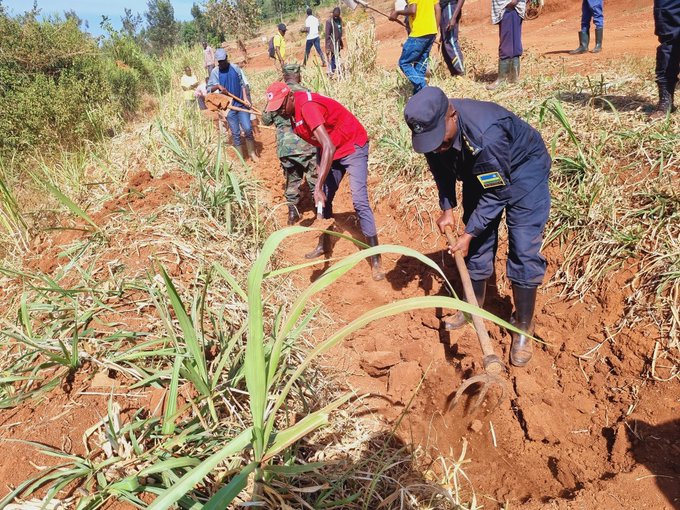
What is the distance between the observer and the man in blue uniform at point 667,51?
3.11 metres

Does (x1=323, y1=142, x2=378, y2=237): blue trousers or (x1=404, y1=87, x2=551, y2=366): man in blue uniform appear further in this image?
(x1=323, y1=142, x2=378, y2=237): blue trousers

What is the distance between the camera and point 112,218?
10.0ft

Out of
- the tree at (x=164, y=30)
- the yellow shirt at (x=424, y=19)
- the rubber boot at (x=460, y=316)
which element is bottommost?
the rubber boot at (x=460, y=316)

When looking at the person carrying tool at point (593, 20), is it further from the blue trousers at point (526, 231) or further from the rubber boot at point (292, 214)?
the blue trousers at point (526, 231)

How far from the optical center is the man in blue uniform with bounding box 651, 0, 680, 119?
10.2 feet

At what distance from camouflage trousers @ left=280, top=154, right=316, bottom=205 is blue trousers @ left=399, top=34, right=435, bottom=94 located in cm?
189

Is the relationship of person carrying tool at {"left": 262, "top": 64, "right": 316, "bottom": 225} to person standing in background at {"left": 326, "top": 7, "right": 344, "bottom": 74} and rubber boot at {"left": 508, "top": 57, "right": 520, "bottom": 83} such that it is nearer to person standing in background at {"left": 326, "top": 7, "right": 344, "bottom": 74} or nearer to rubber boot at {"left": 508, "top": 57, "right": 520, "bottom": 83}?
rubber boot at {"left": 508, "top": 57, "right": 520, "bottom": 83}

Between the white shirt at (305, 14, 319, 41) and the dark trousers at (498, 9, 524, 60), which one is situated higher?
the white shirt at (305, 14, 319, 41)

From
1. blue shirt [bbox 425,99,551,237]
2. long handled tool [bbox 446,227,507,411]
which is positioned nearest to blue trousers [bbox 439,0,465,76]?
blue shirt [bbox 425,99,551,237]

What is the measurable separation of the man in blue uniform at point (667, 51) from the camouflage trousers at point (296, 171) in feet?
9.63

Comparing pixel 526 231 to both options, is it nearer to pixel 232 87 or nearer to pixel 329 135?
pixel 329 135

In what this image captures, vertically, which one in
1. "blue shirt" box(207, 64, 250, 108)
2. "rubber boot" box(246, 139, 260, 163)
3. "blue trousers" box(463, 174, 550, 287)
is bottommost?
"blue trousers" box(463, 174, 550, 287)

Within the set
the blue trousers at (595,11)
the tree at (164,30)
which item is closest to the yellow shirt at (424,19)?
the blue trousers at (595,11)

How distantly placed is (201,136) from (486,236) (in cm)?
325
